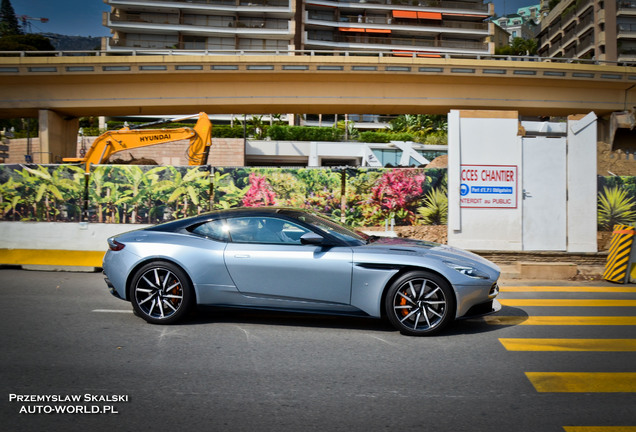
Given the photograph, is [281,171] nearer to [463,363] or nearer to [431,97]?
[463,363]

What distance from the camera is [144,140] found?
16984 mm

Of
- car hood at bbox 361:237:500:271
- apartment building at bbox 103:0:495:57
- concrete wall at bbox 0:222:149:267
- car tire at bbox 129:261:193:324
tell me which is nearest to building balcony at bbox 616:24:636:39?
apartment building at bbox 103:0:495:57

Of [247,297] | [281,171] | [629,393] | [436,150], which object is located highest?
[436,150]

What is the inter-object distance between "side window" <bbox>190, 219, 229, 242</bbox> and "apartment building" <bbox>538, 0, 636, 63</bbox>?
62.3 m

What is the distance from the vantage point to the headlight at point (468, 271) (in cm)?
539

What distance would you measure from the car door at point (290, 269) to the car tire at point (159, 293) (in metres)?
0.67

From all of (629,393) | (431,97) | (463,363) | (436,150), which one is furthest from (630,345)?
(436,150)

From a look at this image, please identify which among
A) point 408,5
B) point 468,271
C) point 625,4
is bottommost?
point 468,271

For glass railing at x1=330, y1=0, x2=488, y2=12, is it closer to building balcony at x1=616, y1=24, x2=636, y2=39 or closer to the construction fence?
building balcony at x1=616, y1=24, x2=636, y2=39

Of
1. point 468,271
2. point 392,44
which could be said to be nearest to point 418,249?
point 468,271

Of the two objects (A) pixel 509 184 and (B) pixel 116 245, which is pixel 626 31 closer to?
(A) pixel 509 184

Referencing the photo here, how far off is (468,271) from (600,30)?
70.5 meters

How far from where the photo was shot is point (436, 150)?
4550cm

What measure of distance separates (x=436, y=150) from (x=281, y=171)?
36.6 metres
